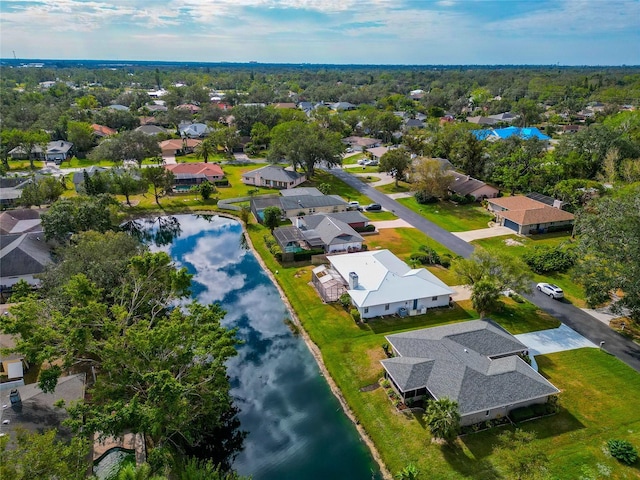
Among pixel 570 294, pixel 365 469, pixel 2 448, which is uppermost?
pixel 2 448

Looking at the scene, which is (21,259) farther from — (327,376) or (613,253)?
(613,253)

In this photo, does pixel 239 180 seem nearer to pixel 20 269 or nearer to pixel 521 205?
pixel 20 269

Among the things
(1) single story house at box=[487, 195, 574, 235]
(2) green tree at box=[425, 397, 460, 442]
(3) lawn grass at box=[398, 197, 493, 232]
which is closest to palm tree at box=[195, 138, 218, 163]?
(3) lawn grass at box=[398, 197, 493, 232]

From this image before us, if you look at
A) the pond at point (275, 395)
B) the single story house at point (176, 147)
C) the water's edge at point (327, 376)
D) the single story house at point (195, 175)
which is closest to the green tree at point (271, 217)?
the water's edge at point (327, 376)

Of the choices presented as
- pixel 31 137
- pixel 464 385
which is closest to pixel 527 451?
pixel 464 385

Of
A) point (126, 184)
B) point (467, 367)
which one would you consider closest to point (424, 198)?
point (467, 367)

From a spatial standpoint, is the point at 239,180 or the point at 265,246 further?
the point at 239,180
